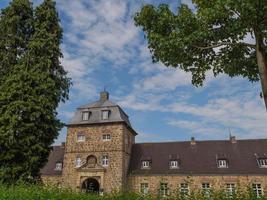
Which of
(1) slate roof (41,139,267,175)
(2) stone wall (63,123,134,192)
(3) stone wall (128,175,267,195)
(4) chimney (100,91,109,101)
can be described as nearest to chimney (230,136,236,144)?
(1) slate roof (41,139,267,175)

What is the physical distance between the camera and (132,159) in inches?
1387

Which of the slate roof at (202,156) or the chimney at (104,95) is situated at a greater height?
the chimney at (104,95)

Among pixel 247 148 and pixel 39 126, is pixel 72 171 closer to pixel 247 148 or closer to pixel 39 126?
pixel 39 126

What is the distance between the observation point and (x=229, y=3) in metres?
9.47

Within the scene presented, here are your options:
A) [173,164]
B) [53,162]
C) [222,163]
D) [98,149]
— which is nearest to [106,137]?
[98,149]

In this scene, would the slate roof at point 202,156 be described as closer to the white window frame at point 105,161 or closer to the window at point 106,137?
the white window frame at point 105,161

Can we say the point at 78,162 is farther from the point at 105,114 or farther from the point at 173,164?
the point at 173,164

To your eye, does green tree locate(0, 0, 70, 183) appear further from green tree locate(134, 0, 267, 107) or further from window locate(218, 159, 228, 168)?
window locate(218, 159, 228, 168)

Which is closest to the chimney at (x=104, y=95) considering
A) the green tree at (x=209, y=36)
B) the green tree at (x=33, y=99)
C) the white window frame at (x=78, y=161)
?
the white window frame at (x=78, y=161)

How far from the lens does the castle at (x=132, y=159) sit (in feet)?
103

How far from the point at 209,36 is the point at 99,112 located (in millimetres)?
24887

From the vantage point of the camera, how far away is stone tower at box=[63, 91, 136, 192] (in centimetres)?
3170

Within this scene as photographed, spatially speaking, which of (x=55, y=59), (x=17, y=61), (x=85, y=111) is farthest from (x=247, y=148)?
(x=17, y=61)

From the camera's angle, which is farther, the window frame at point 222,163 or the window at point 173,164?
the window at point 173,164
